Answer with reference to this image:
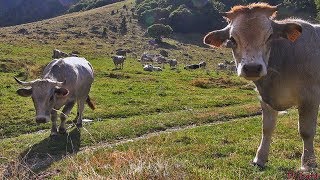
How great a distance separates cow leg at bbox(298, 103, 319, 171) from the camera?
9.70 metres

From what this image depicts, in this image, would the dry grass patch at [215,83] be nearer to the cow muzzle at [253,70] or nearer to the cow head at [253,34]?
the cow head at [253,34]

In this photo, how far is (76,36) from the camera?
102812 mm

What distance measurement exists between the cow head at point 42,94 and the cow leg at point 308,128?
28.3ft

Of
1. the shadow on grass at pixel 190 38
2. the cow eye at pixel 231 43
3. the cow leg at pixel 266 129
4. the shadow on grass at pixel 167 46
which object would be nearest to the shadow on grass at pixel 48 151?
the cow leg at pixel 266 129

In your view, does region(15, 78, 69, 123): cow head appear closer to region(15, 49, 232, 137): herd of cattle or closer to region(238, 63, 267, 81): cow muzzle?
region(15, 49, 232, 137): herd of cattle

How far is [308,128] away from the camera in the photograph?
9922 mm

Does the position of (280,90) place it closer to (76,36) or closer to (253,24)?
(253,24)

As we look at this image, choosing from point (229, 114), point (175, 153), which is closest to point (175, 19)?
point (229, 114)

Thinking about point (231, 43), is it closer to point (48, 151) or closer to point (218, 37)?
point (218, 37)

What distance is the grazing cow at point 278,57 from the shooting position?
839 centimetres

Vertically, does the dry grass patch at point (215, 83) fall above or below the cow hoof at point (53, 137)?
below

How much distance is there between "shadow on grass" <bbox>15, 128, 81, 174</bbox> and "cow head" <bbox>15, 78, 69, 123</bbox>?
3.66ft

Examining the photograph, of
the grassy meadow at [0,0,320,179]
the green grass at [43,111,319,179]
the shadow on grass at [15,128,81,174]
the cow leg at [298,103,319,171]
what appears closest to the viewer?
the green grass at [43,111,319,179]

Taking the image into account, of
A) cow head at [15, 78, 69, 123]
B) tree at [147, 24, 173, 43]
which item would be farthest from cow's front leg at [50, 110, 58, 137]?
tree at [147, 24, 173, 43]
